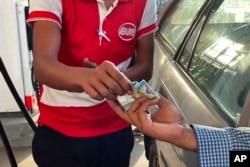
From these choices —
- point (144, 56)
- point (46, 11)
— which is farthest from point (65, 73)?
point (144, 56)

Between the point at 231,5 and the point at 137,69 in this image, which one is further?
the point at 231,5

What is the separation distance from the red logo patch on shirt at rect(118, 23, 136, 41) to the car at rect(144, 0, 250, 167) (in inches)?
13.3

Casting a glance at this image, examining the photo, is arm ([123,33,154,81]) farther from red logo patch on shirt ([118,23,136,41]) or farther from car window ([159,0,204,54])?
car window ([159,0,204,54])

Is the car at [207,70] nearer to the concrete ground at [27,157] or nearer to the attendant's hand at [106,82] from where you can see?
the attendant's hand at [106,82]

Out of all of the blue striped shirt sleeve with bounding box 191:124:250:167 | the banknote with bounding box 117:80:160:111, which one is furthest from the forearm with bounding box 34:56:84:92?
the blue striped shirt sleeve with bounding box 191:124:250:167

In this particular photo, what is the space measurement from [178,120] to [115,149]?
20.0 inches

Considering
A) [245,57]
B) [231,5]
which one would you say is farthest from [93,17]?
[231,5]

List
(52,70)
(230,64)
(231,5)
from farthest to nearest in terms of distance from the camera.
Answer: (231,5)
(230,64)
(52,70)

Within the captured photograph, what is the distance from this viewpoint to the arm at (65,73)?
4.04 feet

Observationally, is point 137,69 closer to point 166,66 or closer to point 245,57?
point 245,57

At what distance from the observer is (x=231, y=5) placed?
2426 millimetres

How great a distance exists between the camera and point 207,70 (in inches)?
90.9

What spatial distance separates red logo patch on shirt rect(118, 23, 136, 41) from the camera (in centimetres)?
163

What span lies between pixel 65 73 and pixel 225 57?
103 centimetres
